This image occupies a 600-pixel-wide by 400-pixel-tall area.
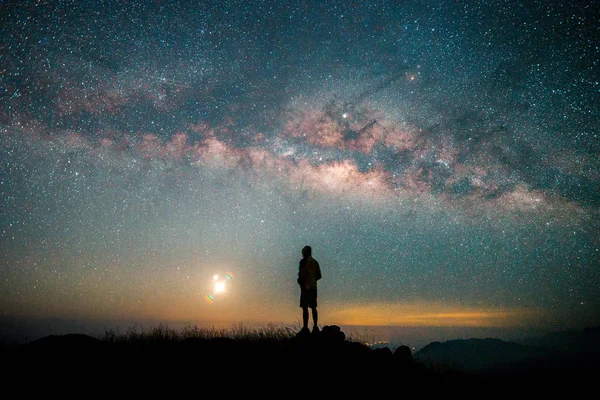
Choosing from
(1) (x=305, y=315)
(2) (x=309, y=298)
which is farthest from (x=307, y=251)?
(1) (x=305, y=315)

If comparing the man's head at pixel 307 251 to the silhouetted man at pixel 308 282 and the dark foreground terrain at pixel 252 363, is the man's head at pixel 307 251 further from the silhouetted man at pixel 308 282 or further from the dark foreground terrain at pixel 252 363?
the dark foreground terrain at pixel 252 363

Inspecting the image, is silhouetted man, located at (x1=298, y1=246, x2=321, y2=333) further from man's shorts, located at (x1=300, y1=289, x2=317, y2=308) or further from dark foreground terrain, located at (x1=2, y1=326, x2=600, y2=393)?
dark foreground terrain, located at (x1=2, y1=326, x2=600, y2=393)

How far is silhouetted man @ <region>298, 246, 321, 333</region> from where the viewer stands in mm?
9583

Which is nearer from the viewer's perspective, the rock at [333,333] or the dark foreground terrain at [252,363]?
the dark foreground terrain at [252,363]

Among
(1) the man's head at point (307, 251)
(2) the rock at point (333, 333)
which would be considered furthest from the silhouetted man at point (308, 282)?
(2) the rock at point (333, 333)

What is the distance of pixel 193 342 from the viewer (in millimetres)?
7863

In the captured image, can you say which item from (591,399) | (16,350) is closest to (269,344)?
(16,350)

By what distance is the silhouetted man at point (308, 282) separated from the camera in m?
9.58

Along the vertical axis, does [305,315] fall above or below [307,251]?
below

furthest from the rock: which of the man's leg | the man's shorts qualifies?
the man's shorts

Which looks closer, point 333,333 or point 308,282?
point 333,333

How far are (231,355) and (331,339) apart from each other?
3055 millimetres

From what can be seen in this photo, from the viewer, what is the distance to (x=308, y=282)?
957 cm

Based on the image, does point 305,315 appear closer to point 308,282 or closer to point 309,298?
point 309,298
